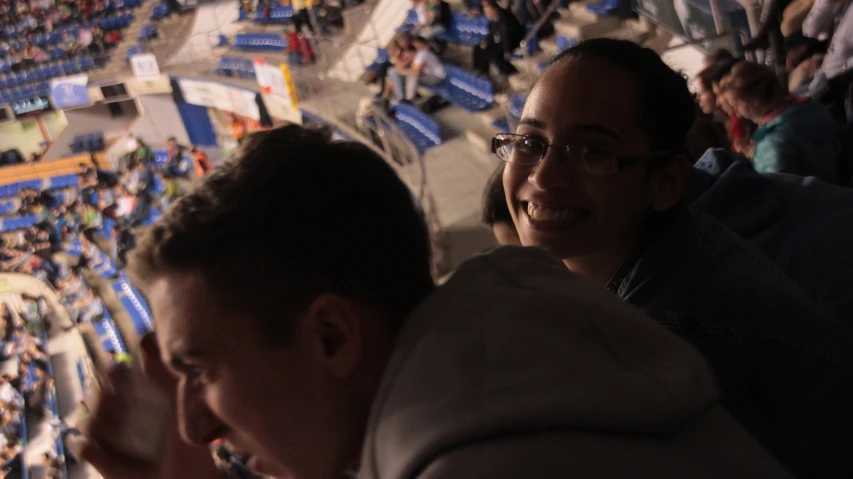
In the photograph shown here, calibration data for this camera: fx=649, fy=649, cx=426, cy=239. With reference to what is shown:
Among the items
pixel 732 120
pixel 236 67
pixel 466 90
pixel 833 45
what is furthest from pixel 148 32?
pixel 732 120

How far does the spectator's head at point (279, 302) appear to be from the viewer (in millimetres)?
517

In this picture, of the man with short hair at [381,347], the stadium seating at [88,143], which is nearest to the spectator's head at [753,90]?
the man with short hair at [381,347]

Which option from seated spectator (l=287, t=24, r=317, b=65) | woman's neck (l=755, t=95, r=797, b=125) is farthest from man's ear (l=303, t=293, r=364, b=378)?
seated spectator (l=287, t=24, r=317, b=65)

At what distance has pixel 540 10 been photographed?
6203mm

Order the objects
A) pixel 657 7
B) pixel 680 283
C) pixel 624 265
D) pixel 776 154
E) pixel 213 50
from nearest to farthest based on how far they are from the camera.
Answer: pixel 680 283 → pixel 624 265 → pixel 776 154 → pixel 657 7 → pixel 213 50

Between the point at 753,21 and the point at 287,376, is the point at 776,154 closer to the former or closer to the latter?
the point at 287,376

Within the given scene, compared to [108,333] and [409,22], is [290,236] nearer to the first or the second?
[409,22]

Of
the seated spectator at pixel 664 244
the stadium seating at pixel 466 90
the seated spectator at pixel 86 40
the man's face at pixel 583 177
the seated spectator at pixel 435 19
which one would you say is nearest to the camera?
the seated spectator at pixel 664 244

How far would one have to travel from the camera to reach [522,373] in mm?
408

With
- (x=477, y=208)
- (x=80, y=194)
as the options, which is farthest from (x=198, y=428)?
(x=80, y=194)

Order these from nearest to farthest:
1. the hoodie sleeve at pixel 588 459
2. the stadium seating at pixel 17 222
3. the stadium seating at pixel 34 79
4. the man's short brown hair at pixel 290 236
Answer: the hoodie sleeve at pixel 588 459 → the man's short brown hair at pixel 290 236 → the stadium seating at pixel 17 222 → the stadium seating at pixel 34 79

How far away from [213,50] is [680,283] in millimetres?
12985

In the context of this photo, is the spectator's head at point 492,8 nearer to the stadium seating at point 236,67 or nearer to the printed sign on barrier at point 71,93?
the stadium seating at point 236,67

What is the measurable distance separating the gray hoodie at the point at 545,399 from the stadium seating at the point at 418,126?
612 cm
